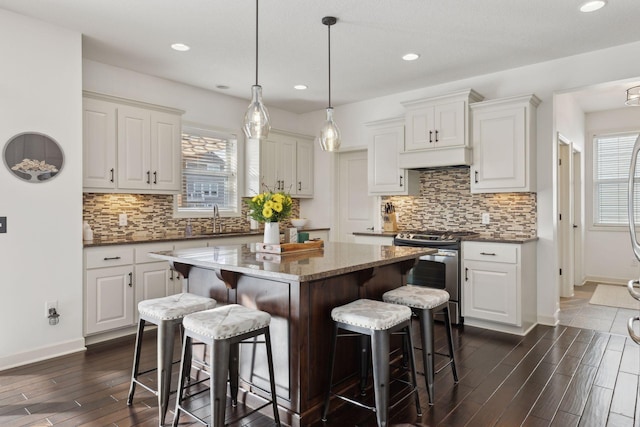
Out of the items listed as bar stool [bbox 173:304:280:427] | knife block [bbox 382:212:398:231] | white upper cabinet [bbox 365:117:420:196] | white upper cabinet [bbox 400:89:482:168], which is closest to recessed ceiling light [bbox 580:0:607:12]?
white upper cabinet [bbox 400:89:482:168]

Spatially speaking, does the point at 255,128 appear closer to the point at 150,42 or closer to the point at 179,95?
the point at 150,42

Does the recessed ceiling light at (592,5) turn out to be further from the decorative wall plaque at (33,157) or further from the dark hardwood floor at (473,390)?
the decorative wall plaque at (33,157)

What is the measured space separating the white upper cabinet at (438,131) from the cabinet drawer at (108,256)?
126 inches

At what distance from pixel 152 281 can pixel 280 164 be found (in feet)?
8.25

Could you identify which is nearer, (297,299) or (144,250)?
(297,299)

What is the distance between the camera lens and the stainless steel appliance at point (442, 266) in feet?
14.2

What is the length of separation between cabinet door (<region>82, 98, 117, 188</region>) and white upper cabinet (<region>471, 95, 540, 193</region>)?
12.5 feet

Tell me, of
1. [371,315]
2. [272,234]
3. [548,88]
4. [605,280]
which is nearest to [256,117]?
[272,234]

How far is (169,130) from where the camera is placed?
180 inches

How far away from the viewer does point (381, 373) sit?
2.20m

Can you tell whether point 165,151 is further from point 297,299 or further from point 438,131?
point 438,131

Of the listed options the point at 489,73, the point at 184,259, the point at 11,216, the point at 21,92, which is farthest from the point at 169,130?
the point at 489,73

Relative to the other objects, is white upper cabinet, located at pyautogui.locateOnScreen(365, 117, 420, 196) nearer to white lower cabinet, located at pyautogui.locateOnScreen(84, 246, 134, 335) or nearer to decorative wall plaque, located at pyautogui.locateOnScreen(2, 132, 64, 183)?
white lower cabinet, located at pyautogui.locateOnScreen(84, 246, 134, 335)

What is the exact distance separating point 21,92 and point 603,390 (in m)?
4.90
